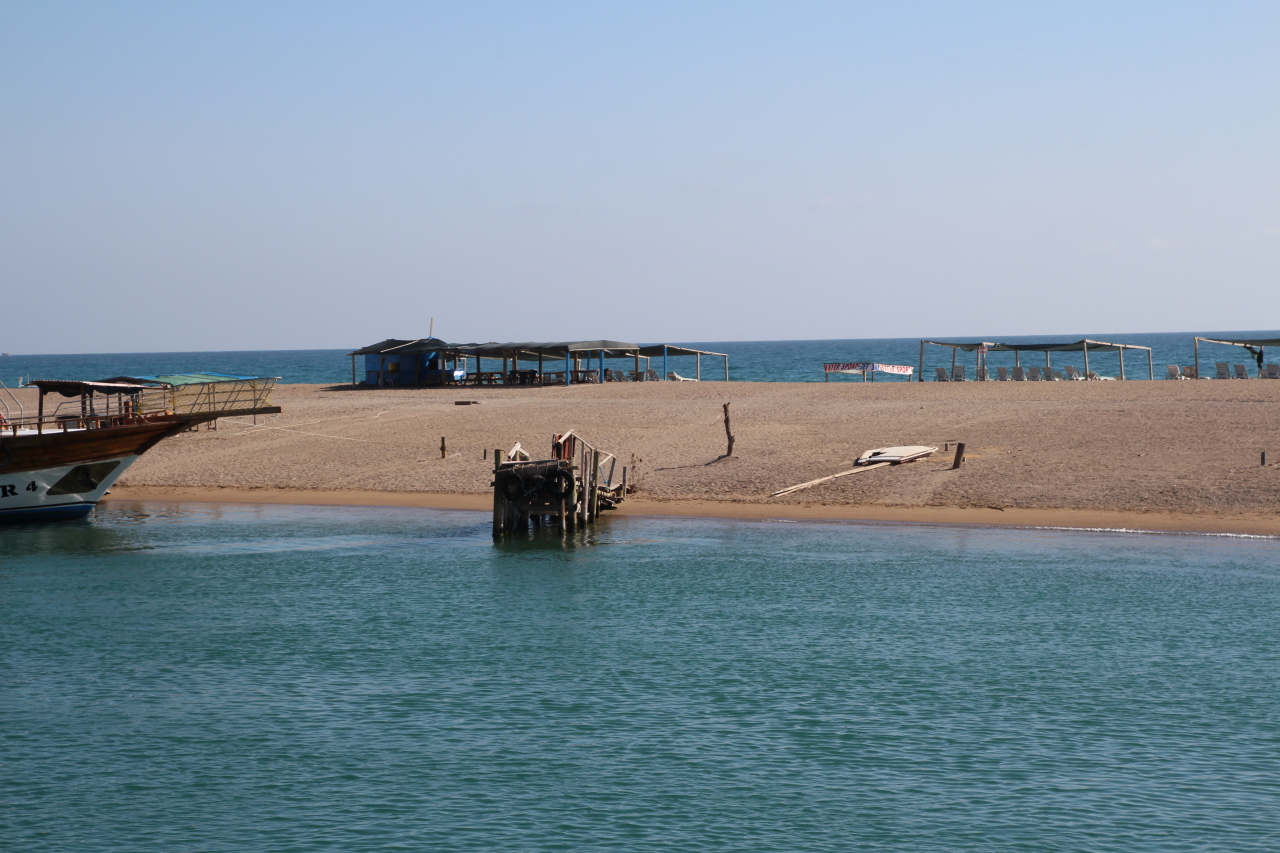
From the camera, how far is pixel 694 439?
37312mm

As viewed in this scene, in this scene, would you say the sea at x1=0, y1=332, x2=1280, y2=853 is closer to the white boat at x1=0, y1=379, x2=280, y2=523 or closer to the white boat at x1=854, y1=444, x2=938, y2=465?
the white boat at x1=0, y1=379, x2=280, y2=523

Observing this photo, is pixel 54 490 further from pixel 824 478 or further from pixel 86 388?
pixel 824 478

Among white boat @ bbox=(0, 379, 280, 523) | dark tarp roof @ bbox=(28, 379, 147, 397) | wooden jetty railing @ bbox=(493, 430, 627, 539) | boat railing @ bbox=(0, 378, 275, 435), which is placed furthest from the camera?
dark tarp roof @ bbox=(28, 379, 147, 397)

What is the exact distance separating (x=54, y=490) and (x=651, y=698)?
21.4 m

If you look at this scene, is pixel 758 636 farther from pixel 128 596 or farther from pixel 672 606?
pixel 128 596

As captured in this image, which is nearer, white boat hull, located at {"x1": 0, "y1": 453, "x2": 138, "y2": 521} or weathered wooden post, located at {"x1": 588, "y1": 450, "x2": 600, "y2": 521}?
weathered wooden post, located at {"x1": 588, "y1": 450, "x2": 600, "y2": 521}

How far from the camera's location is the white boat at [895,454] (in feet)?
104

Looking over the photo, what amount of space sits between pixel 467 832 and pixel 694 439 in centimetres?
2656

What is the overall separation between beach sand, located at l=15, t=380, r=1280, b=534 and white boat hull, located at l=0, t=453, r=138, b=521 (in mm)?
2887

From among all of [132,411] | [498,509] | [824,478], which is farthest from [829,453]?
[132,411]

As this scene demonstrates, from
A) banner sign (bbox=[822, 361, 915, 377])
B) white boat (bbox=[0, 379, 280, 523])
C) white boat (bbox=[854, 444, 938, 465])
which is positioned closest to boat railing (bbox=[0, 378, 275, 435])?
white boat (bbox=[0, 379, 280, 523])

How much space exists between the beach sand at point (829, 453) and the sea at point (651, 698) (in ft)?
10.9

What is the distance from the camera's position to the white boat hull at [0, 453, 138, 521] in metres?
29.9

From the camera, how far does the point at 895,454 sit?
1268 inches
